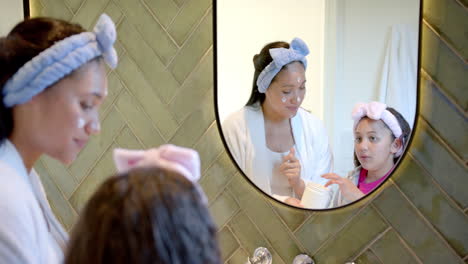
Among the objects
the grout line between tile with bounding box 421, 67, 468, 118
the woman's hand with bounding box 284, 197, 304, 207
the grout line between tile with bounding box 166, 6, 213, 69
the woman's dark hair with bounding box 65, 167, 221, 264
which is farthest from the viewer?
the grout line between tile with bounding box 166, 6, 213, 69

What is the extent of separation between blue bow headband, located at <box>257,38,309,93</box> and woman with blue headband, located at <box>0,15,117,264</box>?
1.75 ft

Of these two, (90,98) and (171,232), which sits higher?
(90,98)

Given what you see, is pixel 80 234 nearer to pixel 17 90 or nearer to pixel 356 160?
pixel 17 90

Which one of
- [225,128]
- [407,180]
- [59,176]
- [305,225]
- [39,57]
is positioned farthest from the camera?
[59,176]

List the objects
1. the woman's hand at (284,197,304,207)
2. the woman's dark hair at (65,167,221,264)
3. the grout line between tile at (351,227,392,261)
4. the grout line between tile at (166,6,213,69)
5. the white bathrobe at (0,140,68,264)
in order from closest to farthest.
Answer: the woman's dark hair at (65,167,221,264) < the white bathrobe at (0,140,68,264) < the grout line between tile at (351,227,392,261) < the woman's hand at (284,197,304,207) < the grout line between tile at (166,6,213,69)

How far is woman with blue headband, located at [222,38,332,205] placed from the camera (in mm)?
1319

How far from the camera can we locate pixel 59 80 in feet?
2.81

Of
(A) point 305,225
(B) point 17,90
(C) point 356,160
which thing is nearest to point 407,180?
(C) point 356,160

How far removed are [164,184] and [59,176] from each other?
4.82 feet

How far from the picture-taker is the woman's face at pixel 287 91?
1.33m

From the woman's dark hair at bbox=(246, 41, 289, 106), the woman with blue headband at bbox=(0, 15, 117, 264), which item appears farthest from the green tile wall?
the woman with blue headband at bbox=(0, 15, 117, 264)

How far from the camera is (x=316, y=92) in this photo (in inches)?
51.0

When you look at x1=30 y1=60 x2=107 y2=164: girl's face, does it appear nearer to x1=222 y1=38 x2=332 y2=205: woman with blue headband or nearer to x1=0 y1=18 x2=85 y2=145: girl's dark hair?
x1=0 y1=18 x2=85 y2=145: girl's dark hair

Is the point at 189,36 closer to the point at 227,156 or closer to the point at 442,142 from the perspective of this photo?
the point at 227,156
